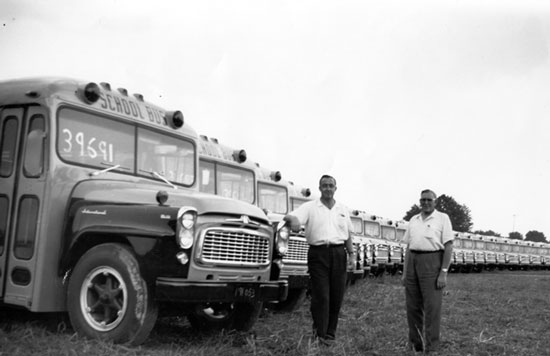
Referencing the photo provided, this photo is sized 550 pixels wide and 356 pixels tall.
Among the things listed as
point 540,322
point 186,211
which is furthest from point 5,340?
point 540,322

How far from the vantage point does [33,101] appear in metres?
7.16

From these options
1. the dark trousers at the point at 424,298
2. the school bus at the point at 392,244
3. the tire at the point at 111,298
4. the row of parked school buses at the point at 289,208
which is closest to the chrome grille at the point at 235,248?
the tire at the point at 111,298

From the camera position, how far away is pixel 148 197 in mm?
6746

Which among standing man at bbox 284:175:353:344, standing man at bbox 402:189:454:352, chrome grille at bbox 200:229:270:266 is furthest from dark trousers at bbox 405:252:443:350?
chrome grille at bbox 200:229:270:266

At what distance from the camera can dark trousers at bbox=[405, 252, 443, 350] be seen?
23.5 ft

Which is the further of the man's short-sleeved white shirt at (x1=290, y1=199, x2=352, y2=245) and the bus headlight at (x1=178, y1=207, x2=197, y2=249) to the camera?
the man's short-sleeved white shirt at (x1=290, y1=199, x2=352, y2=245)

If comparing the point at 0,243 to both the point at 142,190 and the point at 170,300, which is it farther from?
the point at 170,300

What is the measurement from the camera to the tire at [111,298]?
6.30 m

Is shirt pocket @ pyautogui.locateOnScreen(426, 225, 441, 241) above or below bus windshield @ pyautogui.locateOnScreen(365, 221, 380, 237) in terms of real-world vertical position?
below

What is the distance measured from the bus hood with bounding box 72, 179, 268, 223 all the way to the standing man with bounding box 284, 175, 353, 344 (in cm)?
57

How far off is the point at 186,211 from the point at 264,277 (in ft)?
4.26

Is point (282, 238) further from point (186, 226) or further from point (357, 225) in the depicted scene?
point (357, 225)

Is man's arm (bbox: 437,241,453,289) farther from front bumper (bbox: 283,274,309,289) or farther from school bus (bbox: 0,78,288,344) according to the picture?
front bumper (bbox: 283,274,309,289)

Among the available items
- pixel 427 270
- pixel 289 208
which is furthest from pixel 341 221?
pixel 289 208
